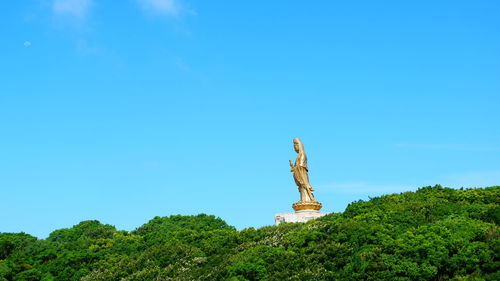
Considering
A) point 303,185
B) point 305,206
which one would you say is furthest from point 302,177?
point 305,206

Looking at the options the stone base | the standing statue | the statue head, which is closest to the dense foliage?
the stone base

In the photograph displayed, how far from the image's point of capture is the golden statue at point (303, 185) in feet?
113

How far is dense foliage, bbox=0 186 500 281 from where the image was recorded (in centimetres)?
2211

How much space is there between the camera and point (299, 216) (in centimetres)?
3391

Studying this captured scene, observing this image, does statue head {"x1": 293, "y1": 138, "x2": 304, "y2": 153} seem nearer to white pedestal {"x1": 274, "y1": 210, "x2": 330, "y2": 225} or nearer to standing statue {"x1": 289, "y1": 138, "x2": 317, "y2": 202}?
standing statue {"x1": 289, "y1": 138, "x2": 317, "y2": 202}

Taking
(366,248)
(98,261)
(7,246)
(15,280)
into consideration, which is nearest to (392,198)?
(366,248)

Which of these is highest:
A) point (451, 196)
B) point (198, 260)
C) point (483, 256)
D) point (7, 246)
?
point (7, 246)

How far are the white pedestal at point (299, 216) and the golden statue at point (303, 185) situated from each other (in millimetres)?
322

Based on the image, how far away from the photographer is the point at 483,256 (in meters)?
21.8

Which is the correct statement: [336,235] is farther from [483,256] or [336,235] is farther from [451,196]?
[451,196]

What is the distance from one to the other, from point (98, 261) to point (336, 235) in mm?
14865

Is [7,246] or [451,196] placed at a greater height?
[7,246]

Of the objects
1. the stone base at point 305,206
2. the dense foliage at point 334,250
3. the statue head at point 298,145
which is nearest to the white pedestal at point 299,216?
the stone base at point 305,206

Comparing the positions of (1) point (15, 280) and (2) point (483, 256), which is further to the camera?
(1) point (15, 280)
